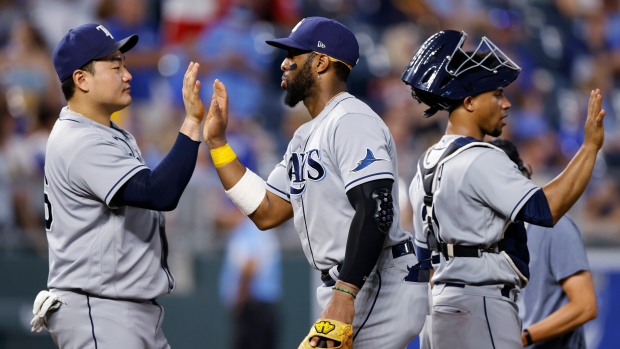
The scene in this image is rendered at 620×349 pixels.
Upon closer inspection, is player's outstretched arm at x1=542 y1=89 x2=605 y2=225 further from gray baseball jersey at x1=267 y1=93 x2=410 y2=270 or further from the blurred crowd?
the blurred crowd

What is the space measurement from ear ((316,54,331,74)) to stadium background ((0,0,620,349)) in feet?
13.8

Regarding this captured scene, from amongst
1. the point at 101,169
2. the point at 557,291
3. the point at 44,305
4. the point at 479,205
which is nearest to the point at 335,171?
the point at 479,205

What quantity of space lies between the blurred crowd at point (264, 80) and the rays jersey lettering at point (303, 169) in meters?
4.21

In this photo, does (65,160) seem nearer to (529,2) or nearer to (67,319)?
(67,319)

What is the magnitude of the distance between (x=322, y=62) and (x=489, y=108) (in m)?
0.76

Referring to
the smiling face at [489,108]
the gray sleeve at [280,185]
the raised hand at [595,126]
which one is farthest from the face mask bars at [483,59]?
the gray sleeve at [280,185]

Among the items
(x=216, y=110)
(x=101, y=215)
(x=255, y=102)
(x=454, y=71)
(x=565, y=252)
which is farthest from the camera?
(x=255, y=102)

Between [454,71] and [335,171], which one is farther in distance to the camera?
[454,71]

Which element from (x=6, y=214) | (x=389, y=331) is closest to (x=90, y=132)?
(x=389, y=331)

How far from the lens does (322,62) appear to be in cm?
406

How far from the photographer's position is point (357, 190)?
3697 millimetres

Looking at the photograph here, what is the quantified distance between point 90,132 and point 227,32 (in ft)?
22.7

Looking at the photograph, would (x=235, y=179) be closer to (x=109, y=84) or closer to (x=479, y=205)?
(x=109, y=84)

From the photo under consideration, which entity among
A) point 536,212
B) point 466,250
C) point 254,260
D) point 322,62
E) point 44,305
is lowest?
point 254,260
